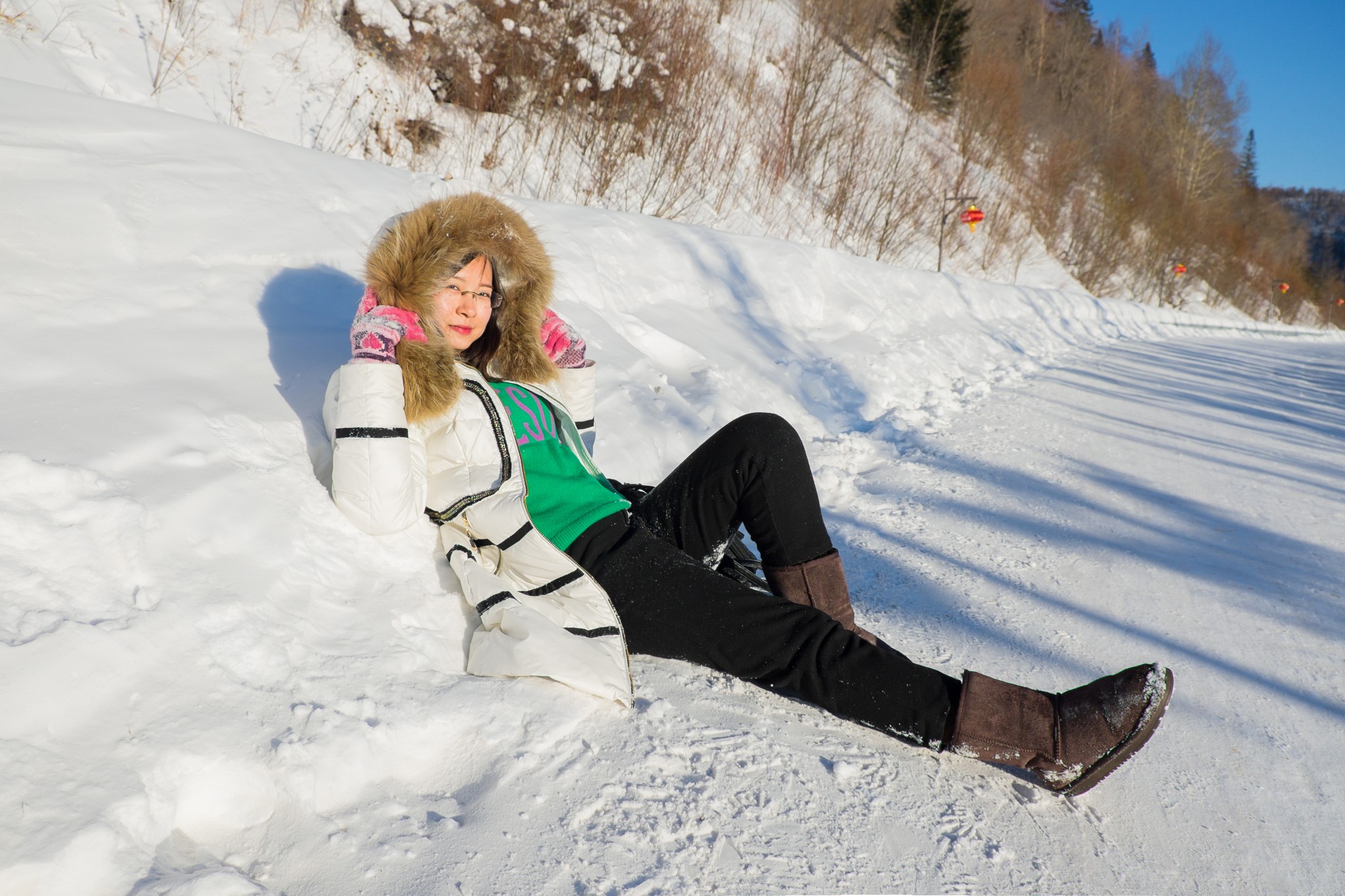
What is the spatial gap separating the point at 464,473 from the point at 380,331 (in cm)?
42

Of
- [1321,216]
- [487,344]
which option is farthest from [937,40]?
[1321,216]

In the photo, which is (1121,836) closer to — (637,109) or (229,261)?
→ (229,261)

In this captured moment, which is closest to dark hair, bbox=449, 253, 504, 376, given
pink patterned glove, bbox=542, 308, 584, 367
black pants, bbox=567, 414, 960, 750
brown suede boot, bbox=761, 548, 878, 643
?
pink patterned glove, bbox=542, 308, 584, 367

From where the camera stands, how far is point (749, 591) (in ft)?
5.99

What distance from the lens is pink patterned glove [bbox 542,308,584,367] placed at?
255 cm

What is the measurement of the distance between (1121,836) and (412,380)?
1833mm

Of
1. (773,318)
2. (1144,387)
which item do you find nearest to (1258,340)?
(1144,387)

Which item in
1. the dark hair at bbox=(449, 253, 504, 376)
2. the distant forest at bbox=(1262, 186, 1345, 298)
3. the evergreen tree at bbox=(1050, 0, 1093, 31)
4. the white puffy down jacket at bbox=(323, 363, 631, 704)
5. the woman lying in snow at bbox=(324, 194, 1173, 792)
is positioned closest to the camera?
the woman lying in snow at bbox=(324, 194, 1173, 792)

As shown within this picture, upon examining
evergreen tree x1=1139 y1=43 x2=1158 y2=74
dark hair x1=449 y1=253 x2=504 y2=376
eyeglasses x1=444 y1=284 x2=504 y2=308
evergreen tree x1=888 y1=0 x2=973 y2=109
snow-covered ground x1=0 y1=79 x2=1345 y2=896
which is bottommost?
snow-covered ground x1=0 y1=79 x2=1345 y2=896

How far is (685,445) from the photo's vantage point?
3.36 metres

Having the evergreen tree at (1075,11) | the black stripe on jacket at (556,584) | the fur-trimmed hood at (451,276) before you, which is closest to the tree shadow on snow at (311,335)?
the fur-trimmed hood at (451,276)

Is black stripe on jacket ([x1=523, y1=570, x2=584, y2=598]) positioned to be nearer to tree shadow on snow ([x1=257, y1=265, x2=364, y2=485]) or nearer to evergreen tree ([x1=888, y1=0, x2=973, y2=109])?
tree shadow on snow ([x1=257, y1=265, x2=364, y2=485])

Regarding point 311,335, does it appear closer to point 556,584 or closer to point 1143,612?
point 556,584

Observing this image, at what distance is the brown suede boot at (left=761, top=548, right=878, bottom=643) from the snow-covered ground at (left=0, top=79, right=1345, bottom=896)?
0.26 m
